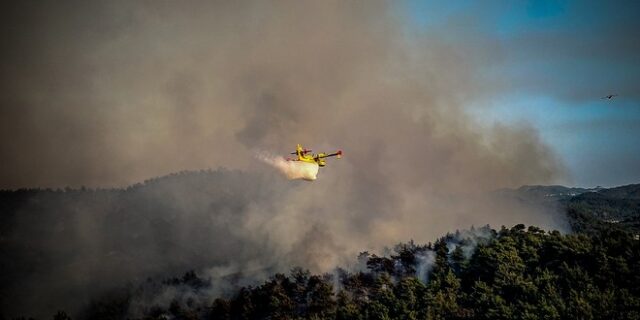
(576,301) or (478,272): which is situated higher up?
(478,272)

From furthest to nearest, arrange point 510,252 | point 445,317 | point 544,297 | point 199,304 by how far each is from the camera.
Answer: point 199,304 < point 510,252 < point 445,317 < point 544,297

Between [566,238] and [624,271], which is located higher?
[566,238]

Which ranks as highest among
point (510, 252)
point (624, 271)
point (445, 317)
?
point (510, 252)

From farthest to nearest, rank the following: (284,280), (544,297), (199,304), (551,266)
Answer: (199,304) → (284,280) → (551,266) → (544,297)

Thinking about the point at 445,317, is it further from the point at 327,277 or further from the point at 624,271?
the point at 327,277

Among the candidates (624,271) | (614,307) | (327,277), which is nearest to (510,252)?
(624,271)

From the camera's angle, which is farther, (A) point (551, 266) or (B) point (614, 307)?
(A) point (551, 266)

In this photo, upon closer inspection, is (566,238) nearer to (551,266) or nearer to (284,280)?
(551,266)

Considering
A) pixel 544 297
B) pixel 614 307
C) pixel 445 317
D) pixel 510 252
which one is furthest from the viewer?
pixel 510 252

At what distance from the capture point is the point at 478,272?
117688 millimetres

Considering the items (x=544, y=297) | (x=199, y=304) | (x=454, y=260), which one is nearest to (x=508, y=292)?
(x=544, y=297)

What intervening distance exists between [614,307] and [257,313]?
96.1 metres

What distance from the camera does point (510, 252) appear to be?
112500mm

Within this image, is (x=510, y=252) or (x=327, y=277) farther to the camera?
(x=327, y=277)
